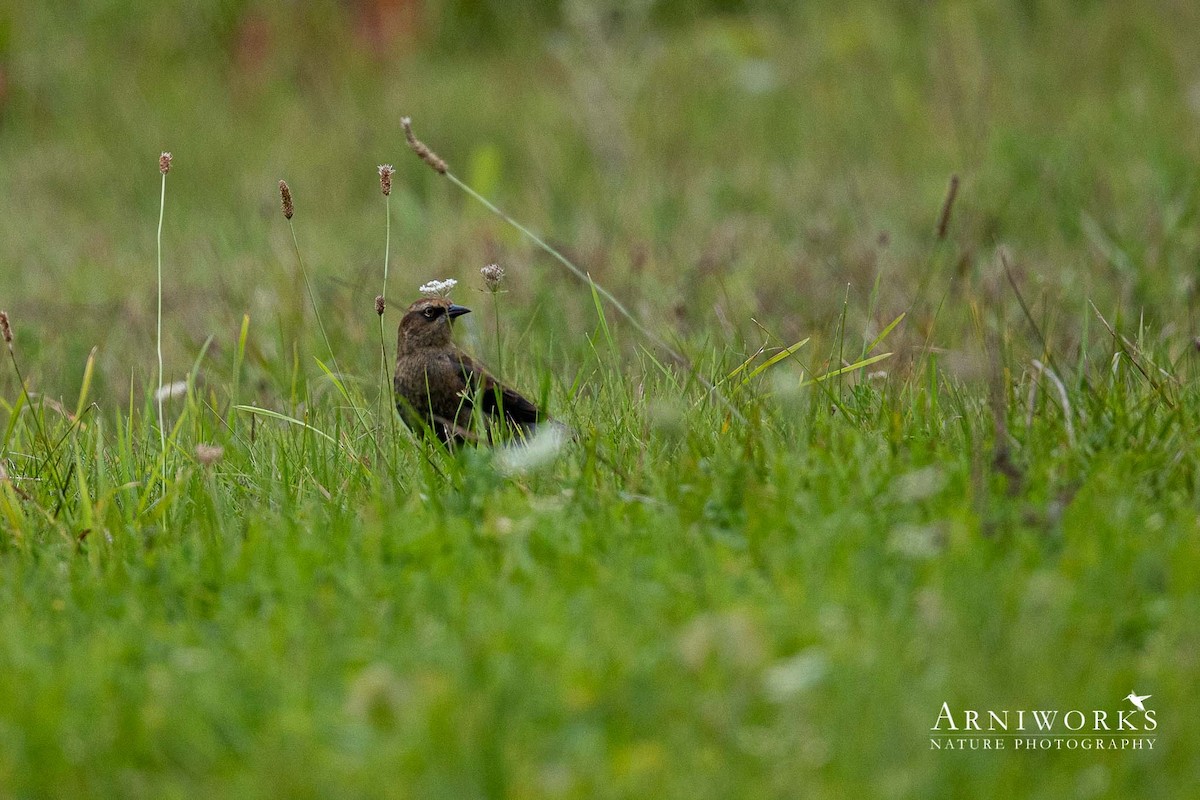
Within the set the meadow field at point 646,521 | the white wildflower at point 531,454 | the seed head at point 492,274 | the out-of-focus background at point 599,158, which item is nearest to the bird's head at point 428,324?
the meadow field at point 646,521

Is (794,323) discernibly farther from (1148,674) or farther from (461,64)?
(461,64)

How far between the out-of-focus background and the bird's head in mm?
476

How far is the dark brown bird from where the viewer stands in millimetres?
3719

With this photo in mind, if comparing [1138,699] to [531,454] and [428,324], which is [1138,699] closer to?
[531,454]

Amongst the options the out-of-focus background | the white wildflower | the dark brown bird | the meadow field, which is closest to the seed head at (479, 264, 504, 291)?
the meadow field

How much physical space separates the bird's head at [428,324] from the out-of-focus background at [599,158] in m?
0.48

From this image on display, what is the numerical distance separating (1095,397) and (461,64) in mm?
9170

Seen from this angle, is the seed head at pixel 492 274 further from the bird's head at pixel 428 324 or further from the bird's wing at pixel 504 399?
the bird's head at pixel 428 324

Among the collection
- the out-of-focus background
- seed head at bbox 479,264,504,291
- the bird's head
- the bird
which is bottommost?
the out-of-focus background

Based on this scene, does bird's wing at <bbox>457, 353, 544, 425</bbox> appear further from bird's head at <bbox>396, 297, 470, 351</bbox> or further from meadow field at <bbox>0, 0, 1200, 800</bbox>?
bird's head at <bbox>396, 297, 470, 351</bbox>

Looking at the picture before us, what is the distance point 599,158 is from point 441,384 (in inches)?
227

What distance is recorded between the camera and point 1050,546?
8.27 ft

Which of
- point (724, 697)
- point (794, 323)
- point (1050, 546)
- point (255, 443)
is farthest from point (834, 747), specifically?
point (794, 323)

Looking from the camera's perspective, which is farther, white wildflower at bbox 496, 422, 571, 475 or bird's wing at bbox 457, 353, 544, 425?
bird's wing at bbox 457, 353, 544, 425
